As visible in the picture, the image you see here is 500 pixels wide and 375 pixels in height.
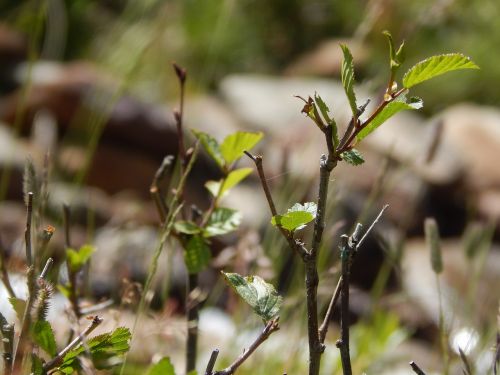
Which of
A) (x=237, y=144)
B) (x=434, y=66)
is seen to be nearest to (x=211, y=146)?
(x=237, y=144)

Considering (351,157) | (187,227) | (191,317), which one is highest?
(351,157)

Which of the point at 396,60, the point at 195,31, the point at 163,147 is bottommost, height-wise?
the point at 163,147

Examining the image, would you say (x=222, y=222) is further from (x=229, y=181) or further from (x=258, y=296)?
(x=258, y=296)

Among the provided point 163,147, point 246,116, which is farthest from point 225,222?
point 246,116

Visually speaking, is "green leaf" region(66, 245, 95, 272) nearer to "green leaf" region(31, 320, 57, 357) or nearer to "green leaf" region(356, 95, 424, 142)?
"green leaf" region(31, 320, 57, 357)

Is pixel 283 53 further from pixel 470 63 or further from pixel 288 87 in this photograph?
pixel 470 63

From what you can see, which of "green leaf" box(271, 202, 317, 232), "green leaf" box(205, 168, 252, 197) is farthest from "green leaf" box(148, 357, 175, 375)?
"green leaf" box(205, 168, 252, 197)
